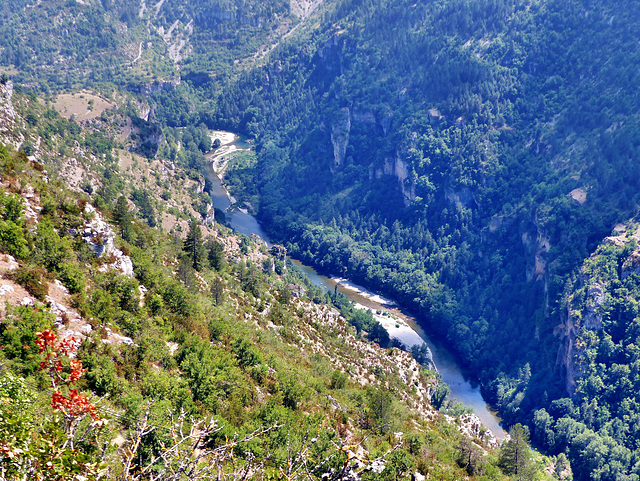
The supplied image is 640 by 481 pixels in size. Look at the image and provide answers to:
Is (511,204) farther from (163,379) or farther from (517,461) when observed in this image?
(163,379)

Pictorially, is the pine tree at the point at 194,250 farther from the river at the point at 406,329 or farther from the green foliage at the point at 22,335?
the river at the point at 406,329

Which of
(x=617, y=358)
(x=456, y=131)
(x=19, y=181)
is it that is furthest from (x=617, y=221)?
(x=19, y=181)

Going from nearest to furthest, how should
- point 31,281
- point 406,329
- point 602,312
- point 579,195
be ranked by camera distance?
1. point 31,281
2. point 602,312
3. point 406,329
4. point 579,195

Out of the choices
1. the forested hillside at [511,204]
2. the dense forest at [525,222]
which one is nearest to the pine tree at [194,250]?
the dense forest at [525,222]

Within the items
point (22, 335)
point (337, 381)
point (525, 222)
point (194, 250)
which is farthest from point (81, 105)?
point (22, 335)

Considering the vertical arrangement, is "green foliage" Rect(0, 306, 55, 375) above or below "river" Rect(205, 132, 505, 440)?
above

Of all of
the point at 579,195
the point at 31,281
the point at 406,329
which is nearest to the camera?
the point at 31,281

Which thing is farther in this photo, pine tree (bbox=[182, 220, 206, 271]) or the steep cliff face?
the steep cliff face

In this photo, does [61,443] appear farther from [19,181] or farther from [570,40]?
[570,40]

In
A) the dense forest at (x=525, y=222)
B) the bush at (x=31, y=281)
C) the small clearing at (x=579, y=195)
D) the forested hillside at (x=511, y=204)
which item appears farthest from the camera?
the small clearing at (x=579, y=195)

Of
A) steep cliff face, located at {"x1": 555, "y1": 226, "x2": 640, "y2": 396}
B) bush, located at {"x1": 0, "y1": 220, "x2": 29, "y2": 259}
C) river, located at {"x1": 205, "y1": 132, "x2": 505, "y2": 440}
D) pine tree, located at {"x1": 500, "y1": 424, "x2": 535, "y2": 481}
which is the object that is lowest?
river, located at {"x1": 205, "y1": 132, "x2": 505, "y2": 440}

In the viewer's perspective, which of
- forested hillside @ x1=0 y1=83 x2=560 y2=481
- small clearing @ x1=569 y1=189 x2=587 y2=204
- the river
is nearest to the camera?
forested hillside @ x1=0 y1=83 x2=560 y2=481

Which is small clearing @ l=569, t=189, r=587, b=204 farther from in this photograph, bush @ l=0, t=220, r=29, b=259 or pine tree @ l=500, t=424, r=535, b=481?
bush @ l=0, t=220, r=29, b=259

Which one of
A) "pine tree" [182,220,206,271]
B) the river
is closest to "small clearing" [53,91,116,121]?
the river
